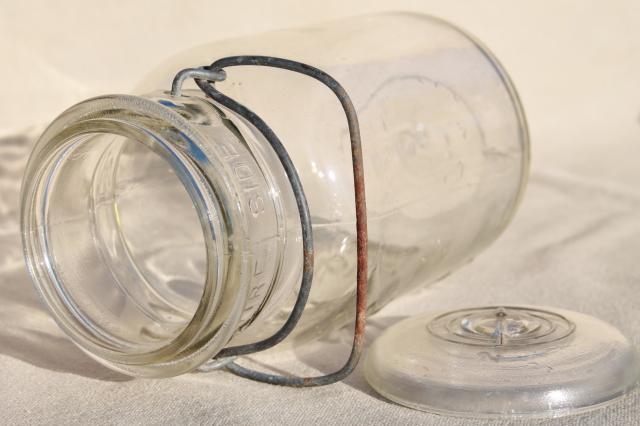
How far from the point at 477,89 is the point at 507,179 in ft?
0.27

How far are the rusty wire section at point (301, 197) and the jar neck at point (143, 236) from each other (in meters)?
0.01

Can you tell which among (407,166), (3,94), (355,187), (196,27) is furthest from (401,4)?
(355,187)

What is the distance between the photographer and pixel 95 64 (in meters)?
1.17

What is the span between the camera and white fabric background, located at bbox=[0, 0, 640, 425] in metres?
0.65

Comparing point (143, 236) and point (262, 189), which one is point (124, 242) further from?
point (262, 189)

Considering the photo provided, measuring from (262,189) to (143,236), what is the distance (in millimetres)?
275

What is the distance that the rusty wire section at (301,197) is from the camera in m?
0.62

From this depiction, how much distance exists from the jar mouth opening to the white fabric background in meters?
0.05

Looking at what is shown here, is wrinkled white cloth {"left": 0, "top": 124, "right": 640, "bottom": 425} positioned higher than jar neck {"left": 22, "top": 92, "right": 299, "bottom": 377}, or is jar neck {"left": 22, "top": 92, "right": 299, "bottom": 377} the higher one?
jar neck {"left": 22, "top": 92, "right": 299, "bottom": 377}

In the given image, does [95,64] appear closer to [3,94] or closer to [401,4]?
[3,94]

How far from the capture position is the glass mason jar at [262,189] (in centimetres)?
59

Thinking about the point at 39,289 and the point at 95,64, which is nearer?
the point at 39,289

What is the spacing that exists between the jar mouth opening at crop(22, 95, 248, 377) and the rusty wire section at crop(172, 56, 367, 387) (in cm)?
6

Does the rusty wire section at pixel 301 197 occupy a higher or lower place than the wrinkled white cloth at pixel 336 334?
higher
